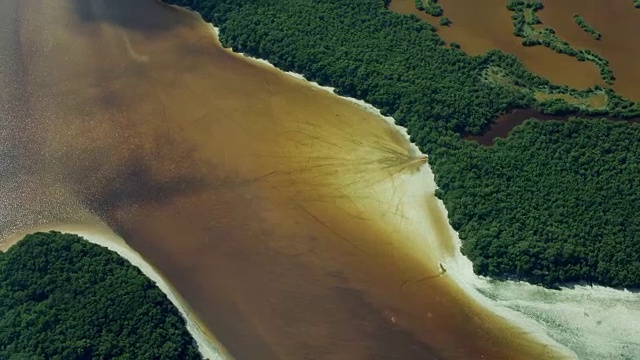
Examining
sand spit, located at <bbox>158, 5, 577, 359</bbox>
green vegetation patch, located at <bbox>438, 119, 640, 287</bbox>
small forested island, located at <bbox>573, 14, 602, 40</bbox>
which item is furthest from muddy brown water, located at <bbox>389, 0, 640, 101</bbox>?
sand spit, located at <bbox>158, 5, 577, 359</bbox>

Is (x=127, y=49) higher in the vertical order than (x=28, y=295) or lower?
higher

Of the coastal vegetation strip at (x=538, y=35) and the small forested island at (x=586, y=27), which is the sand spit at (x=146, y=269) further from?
the small forested island at (x=586, y=27)

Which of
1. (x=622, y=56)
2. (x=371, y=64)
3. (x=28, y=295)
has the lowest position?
(x=28, y=295)

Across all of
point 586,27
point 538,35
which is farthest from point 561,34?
point 586,27

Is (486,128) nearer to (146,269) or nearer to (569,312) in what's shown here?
(569,312)

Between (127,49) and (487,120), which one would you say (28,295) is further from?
(487,120)

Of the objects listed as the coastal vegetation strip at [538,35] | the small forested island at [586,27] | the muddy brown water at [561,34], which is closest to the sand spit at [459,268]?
the muddy brown water at [561,34]

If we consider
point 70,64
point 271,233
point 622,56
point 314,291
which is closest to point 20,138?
point 70,64
